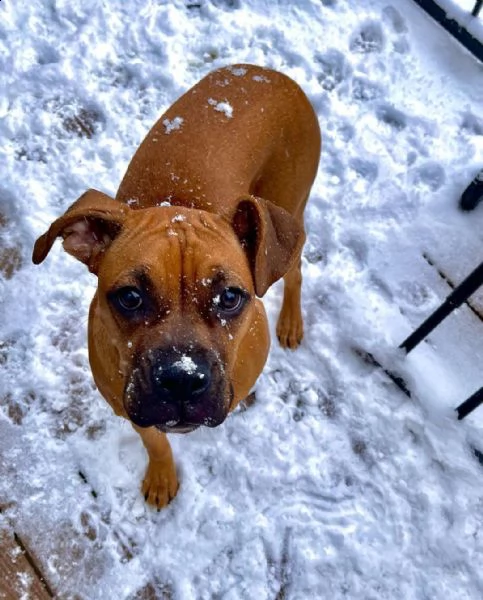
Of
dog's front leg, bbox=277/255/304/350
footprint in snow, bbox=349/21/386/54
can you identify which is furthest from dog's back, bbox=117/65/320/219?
footprint in snow, bbox=349/21/386/54

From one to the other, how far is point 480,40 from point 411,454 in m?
3.05

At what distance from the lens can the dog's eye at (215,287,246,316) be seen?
274 centimetres

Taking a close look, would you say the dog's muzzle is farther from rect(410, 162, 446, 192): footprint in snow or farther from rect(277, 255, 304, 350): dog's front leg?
rect(410, 162, 446, 192): footprint in snow

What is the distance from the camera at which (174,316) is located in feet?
8.75

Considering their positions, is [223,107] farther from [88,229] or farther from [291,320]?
[291,320]

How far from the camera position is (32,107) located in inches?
187

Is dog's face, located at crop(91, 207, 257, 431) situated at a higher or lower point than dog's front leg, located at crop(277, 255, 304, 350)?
higher

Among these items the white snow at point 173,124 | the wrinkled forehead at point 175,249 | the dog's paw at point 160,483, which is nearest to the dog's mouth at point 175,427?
the wrinkled forehead at point 175,249

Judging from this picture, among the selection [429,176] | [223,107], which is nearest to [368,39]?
[429,176]

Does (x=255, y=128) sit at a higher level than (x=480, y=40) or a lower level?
lower

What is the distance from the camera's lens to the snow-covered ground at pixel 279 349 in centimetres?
367

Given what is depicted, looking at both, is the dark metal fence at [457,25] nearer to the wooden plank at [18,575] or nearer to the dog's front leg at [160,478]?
the dog's front leg at [160,478]

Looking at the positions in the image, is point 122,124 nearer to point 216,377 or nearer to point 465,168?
point 465,168

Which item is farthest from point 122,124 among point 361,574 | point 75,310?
point 361,574
